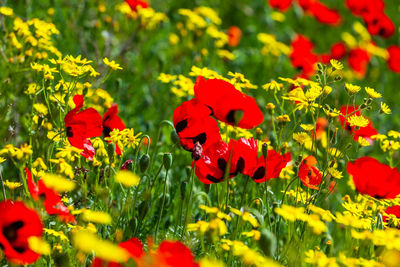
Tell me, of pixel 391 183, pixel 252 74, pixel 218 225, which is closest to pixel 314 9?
pixel 252 74

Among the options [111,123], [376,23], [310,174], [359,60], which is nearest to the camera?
[310,174]

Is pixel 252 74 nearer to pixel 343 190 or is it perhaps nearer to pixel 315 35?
pixel 343 190

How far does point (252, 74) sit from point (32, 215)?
268 cm

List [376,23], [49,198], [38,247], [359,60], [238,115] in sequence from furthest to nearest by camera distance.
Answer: [359,60], [376,23], [238,115], [49,198], [38,247]

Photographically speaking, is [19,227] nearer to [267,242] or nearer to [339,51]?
[267,242]

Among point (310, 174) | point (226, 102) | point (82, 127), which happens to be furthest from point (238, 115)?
point (82, 127)

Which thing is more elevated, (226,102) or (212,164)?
(226,102)

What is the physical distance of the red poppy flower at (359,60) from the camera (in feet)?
14.1

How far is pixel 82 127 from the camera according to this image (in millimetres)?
1785

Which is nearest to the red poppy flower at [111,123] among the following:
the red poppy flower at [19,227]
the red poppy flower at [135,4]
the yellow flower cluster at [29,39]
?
the yellow flower cluster at [29,39]

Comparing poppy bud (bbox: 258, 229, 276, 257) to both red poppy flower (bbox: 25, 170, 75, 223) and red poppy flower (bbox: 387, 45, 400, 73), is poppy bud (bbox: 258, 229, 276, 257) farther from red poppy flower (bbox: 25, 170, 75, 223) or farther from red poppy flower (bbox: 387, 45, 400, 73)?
red poppy flower (bbox: 387, 45, 400, 73)

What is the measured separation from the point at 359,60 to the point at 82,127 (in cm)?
292

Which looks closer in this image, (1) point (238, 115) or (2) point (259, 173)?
(1) point (238, 115)

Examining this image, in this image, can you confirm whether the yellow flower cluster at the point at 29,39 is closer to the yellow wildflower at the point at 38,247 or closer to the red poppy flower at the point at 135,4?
the red poppy flower at the point at 135,4
